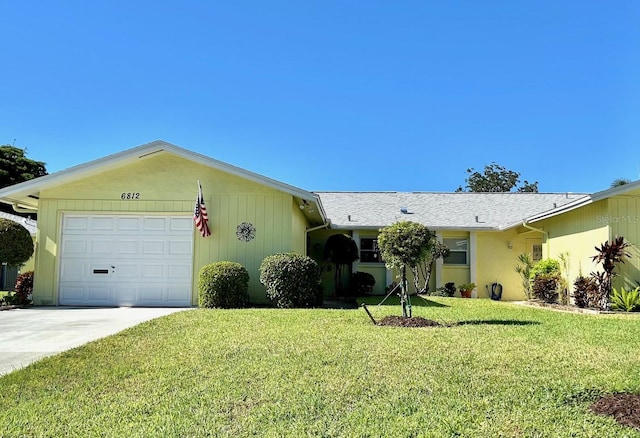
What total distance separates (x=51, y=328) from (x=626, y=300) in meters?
12.3

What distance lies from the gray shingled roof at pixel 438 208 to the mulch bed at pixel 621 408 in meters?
13.3

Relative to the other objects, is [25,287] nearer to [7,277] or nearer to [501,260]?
[7,277]

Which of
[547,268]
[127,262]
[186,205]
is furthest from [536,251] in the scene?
[127,262]

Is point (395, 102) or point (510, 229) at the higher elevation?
point (395, 102)

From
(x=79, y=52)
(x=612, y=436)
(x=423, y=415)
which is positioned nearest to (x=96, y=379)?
(x=423, y=415)

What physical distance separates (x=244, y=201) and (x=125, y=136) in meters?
6.45

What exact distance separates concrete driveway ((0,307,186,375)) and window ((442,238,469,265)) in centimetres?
1124

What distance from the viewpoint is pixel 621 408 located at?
3.61 metres

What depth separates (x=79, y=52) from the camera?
45.2 ft

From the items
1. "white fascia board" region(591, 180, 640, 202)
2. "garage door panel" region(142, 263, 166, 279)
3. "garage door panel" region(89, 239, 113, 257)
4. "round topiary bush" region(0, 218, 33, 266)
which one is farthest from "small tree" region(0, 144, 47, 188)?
"white fascia board" region(591, 180, 640, 202)

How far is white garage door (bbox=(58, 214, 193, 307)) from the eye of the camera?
12617 mm

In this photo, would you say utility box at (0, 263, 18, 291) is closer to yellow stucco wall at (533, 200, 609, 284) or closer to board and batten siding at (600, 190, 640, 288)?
yellow stucco wall at (533, 200, 609, 284)

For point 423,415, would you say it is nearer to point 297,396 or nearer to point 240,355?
point 297,396

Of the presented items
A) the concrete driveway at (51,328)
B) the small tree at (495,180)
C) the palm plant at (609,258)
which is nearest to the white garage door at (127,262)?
the concrete driveway at (51,328)
